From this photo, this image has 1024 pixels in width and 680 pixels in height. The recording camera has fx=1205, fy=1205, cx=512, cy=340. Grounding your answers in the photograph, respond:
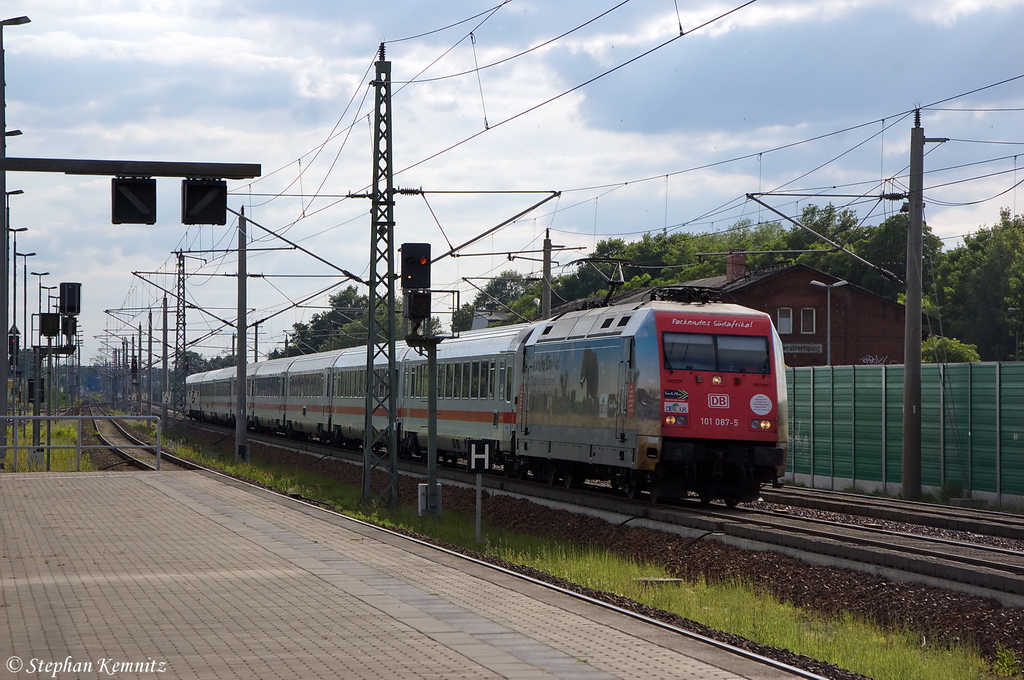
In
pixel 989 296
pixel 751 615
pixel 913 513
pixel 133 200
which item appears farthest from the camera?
pixel 989 296

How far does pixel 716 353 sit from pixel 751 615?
8017 mm

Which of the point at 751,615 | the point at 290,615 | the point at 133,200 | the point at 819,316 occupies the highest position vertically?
the point at 819,316

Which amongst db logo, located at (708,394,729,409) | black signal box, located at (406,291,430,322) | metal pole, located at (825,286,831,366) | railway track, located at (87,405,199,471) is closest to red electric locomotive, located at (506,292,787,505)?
db logo, located at (708,394,729,409)

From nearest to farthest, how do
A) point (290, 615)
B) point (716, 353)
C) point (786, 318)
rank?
1. point (290, 615)
2. point (716, 353)
3. point (786, 318)

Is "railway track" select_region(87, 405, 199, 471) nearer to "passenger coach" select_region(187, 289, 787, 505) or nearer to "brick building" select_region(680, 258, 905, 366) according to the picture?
"passenger coach" select_region(187, 289, 787, 505)

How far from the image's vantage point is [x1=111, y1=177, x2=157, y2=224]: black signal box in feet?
49.3

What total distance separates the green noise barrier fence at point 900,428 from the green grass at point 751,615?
9.25m

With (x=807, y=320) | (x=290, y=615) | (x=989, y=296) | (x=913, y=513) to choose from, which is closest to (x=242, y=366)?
(x=913, y=513)

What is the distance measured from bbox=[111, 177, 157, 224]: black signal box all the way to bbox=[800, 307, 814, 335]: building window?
4698cm

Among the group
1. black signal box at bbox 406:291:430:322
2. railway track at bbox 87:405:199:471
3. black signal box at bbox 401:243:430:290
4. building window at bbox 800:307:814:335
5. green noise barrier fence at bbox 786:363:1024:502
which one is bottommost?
railway track at bbox 87:405:199:471

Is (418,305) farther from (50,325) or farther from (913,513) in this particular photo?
(50,325)

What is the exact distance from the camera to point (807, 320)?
58688mm

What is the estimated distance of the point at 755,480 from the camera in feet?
63.0

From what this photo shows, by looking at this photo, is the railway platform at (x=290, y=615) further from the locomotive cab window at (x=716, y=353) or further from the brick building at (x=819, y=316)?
the brick building at (x=819, y=316)
